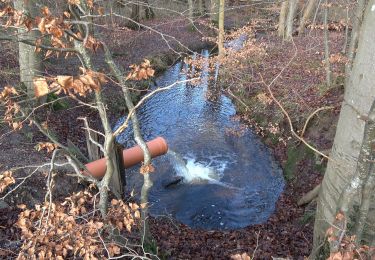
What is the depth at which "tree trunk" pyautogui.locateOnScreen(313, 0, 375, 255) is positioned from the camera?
15.1 feet

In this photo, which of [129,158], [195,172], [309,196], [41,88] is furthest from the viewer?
[195,172]

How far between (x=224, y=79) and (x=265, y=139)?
615 centimetres

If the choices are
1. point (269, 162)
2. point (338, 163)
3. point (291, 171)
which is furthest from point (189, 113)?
point (338, 163)

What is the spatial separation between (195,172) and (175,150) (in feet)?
5.14

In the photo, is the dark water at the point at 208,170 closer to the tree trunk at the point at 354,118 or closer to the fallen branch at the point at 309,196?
the fallen branch at the point at 309,196

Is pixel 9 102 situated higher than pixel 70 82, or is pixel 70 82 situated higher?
pixel 70 82

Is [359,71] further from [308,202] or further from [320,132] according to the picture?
[320,132]

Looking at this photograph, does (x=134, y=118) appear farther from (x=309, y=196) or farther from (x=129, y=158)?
(x=309, y=196)

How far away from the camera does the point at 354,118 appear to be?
4.86 m

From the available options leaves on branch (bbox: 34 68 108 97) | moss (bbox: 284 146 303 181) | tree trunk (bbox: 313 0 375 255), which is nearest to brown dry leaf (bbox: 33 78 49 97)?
leaves on branch (bbox: 34 68 108 97)

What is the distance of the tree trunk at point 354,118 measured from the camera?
461cm

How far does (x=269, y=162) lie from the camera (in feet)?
41.6

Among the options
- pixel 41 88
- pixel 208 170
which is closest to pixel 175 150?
pixel 208 170

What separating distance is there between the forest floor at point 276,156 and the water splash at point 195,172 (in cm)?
230
